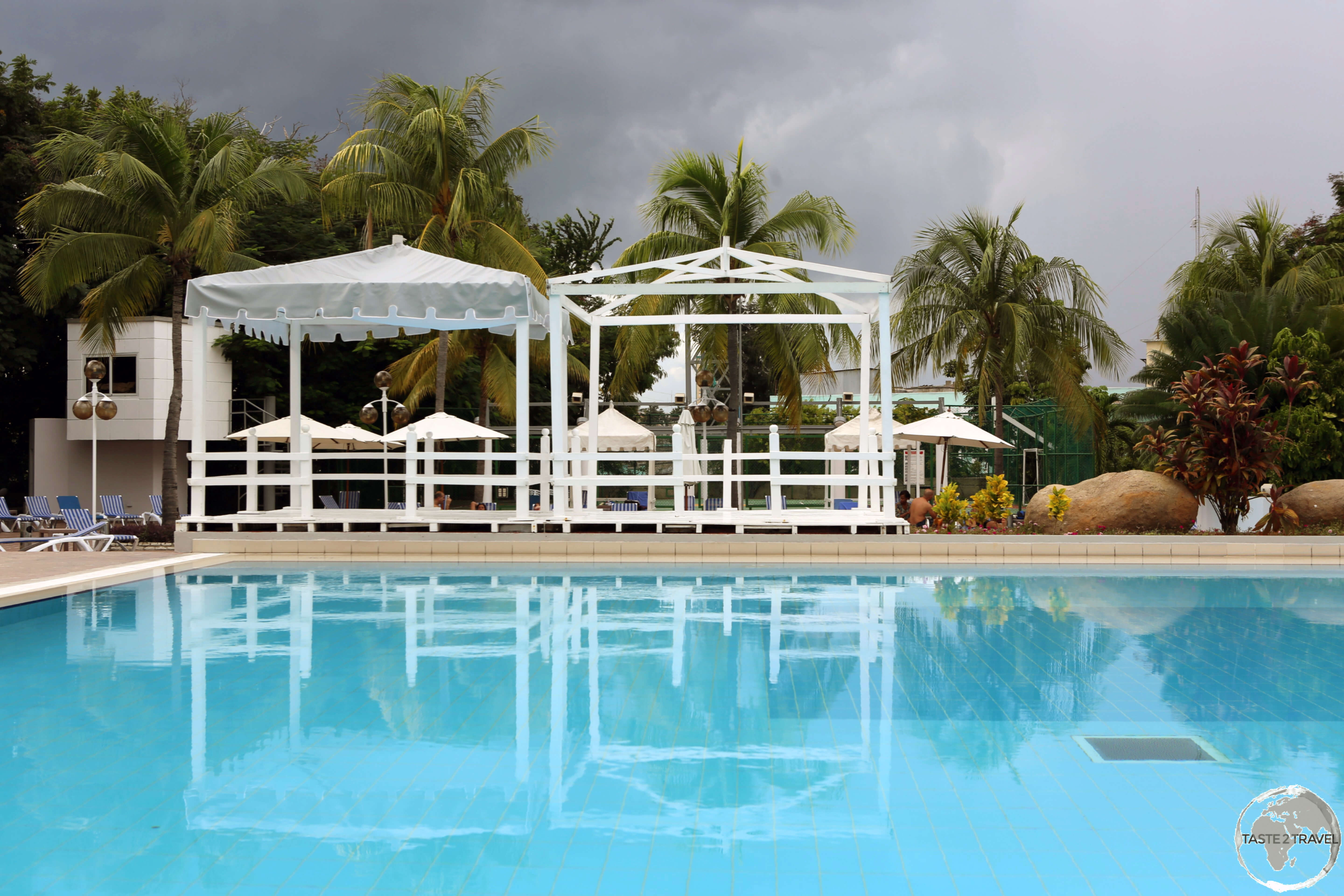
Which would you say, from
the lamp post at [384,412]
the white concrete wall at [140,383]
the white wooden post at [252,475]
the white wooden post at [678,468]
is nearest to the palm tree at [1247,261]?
Answer: the white wooden post at [678,468]

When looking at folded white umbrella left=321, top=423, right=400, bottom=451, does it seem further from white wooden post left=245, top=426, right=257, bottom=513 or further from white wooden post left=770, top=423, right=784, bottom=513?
white wooden post left=770, top=423, right=784, bottom=513

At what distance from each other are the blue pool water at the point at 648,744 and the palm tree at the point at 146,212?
914 cm

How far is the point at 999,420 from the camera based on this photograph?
840 inches

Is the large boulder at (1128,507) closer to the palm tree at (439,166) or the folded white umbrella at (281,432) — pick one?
the palm tree at (439,166)

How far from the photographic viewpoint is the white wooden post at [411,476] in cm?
1401

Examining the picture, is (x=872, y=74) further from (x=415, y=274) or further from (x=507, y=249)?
(x=415, y=274)

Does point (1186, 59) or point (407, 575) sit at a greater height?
point (1186, 59)

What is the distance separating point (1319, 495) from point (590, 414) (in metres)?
11.0

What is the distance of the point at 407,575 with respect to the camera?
1209cm

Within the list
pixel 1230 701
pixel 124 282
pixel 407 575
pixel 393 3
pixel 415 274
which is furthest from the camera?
pixel 393 3

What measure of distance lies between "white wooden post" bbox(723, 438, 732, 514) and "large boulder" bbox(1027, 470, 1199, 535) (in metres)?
4.87

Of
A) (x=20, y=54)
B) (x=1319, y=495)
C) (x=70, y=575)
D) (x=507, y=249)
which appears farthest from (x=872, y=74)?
(x=70, y=575)

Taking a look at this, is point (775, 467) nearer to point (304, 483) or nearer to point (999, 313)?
point (304, 483)

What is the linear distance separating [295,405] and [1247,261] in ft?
72.5
